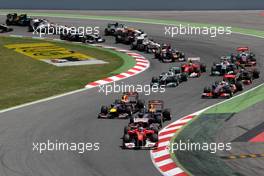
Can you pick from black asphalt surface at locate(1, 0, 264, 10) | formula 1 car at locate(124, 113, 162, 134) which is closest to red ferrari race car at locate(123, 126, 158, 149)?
formula 1 car at locate(124, 113, 162, 134)

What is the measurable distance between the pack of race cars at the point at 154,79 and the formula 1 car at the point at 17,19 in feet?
15.3

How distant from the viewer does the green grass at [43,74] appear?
4019 cm

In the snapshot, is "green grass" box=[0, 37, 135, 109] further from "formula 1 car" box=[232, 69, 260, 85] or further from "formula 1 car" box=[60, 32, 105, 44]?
"formula 1 car" box=[232, 69, 260, 85]

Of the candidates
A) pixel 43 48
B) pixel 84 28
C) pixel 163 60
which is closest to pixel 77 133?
pixel 163 60

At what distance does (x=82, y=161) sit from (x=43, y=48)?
107 feet

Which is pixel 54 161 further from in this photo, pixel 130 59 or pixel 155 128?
pixel 130 59

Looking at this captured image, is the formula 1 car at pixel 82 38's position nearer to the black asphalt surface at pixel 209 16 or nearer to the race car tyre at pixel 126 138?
the black asphalt surface at pixel 209 16

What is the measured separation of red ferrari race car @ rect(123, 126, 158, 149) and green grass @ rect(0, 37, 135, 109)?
10.4 m

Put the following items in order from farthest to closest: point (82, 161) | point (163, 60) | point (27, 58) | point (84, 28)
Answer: point (84, 28) < point (27, 58) < point (163, 60) < point (82, 161)

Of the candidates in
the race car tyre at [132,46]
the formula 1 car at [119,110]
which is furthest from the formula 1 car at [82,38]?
the formula 1 car at [119,110]

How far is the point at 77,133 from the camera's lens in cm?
3073

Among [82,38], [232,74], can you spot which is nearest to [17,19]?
[82,38]

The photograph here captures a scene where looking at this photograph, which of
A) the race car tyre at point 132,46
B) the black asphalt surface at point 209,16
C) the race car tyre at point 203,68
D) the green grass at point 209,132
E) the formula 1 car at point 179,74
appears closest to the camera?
the green grass at point 209,132

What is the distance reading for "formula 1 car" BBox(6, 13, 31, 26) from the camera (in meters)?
68.8
